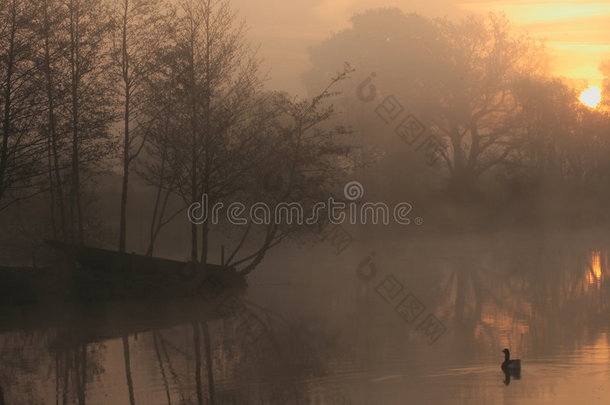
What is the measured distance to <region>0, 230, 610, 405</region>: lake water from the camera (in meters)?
→ 14.8

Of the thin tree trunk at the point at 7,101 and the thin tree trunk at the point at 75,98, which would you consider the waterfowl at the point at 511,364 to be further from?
the thin tree trunk at the point at 75,98

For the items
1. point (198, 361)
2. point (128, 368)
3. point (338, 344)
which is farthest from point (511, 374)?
point (128, 368)

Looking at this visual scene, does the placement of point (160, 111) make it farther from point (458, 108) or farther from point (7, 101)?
point (458, 108)

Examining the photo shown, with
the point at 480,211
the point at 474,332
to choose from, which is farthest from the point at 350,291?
the point at 480,211

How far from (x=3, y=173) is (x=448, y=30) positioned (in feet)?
119

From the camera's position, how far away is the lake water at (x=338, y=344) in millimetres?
14773

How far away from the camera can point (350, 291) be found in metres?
31.1

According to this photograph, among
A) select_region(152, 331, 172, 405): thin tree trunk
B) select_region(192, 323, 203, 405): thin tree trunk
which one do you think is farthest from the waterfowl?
select_region(152, 331, 172, 405): thin tree trunk

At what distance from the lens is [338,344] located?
19609 millimetres

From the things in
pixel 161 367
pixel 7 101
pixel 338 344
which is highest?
pixel 7 101

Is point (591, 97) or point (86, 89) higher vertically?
point (591, 97)

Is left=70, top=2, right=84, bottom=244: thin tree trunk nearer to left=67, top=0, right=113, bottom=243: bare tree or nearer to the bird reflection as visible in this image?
left=67, top=0, right=113, bottom=243: bare tree

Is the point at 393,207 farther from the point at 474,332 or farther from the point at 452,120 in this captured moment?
the point at 474,332

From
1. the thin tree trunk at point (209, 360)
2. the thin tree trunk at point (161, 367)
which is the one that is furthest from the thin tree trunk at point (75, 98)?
the thin tree trunk at point (161, 367)
